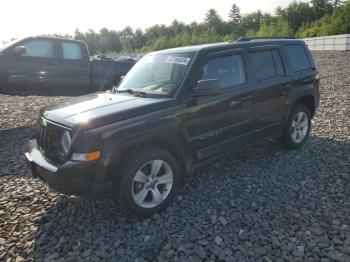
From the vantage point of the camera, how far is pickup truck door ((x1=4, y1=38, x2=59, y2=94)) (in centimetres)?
829

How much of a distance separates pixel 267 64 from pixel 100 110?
2800 millimetres

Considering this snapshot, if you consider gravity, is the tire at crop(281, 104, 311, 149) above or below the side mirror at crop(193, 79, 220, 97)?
below

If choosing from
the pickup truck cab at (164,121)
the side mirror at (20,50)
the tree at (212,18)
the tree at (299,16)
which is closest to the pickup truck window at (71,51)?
the side mirror at (20,50)

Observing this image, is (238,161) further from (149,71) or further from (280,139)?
(149,71)

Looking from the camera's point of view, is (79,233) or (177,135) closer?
(79,233)

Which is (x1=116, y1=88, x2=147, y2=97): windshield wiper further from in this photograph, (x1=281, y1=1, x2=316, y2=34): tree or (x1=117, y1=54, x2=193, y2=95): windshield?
(x1=281, y1=1, x2=316, y2=34): tree

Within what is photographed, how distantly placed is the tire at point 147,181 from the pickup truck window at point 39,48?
6415 millimetres

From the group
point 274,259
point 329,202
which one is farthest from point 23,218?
point 329,202

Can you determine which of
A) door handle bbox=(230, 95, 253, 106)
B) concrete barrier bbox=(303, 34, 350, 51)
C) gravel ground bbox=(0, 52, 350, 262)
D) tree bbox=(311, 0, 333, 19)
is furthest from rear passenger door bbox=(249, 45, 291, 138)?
tree bbox=(311, 0, 333, 19)

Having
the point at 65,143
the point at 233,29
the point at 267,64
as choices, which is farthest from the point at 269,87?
the point at 233,29

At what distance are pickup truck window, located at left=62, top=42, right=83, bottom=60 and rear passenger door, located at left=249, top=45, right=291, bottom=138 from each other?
6.07 metres

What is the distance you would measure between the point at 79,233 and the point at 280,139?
12.2 feet

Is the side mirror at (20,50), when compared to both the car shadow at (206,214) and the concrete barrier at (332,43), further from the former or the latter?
→ the concrete barrier at (332,43)

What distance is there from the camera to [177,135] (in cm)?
386
